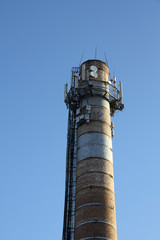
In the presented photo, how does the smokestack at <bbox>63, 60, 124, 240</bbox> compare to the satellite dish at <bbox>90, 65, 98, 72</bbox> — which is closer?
the smokestack at <bbox>63, 60, 124, 240</bbox>

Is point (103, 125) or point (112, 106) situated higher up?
point (112, 106)

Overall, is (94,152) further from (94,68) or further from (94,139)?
(94,68)

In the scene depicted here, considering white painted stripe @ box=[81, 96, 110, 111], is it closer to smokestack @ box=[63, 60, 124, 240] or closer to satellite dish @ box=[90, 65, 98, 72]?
smokestack @ box=[63, 60, 124, 240]

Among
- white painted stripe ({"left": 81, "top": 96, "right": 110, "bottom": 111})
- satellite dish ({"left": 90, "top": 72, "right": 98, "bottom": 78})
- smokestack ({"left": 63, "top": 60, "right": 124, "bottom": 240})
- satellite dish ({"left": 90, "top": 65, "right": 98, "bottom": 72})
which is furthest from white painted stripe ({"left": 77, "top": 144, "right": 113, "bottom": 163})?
satellite dish ({"left": 90, "top": 65, "right": 98, "bottom": 72})

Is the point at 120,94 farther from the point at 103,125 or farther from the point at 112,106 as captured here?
the point at 103,125

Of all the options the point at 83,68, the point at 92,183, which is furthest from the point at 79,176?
the point at 83,68

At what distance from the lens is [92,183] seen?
28.4m

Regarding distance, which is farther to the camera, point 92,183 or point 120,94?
point 120,94

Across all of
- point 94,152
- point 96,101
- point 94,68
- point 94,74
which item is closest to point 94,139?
point 94,152

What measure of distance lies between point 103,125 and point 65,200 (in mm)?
7416

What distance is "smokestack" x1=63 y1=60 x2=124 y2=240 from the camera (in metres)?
26.9

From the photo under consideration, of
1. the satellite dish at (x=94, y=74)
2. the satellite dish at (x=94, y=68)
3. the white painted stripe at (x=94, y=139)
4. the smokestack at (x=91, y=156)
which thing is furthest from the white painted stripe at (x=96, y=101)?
the white painted stripe at (x=94, y=139)

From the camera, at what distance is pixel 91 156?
97.7 feet

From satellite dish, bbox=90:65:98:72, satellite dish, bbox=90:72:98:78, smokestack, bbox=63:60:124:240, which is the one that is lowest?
smokestack, bbox=63:60:124:240
